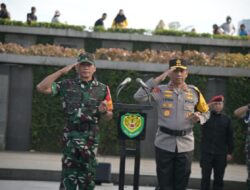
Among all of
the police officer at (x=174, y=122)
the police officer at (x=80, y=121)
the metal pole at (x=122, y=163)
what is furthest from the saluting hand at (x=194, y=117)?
the police officer at (x=80, y=121)

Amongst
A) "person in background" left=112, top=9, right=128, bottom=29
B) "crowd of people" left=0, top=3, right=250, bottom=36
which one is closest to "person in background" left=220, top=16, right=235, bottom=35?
"crowd of people" left=0, top=3, right=250, bottom=36

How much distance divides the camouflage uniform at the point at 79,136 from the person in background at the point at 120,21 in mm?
24326

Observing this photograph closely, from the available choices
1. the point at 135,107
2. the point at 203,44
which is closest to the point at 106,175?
the point at 135,107

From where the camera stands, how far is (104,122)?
62.4ft

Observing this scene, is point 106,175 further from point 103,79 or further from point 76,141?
point 103,79

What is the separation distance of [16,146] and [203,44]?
15.1 metres

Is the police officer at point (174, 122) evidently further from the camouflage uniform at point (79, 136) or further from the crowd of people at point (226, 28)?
the crowd of people at point (226, 28)

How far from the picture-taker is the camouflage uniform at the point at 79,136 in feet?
28.6

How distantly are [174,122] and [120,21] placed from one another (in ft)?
79.3

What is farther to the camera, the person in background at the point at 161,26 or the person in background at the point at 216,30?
the person in background at the point at 216,30

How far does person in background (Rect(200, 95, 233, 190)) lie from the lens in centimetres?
1218

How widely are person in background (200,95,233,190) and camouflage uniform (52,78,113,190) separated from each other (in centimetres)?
380

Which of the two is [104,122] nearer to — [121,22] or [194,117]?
[194,117]

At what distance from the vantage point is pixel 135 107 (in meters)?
9.44
